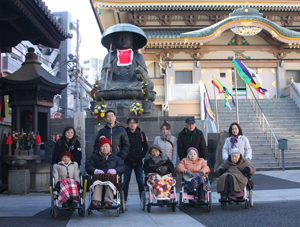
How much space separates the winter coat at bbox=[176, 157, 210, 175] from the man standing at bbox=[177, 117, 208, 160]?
384 millimetres

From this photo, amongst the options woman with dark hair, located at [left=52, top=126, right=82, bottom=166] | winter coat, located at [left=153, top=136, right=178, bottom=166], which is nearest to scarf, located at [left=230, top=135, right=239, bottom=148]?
winter coat, located at [left=153, top=136, right=178, bottom=166]

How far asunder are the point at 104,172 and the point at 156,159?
101cm

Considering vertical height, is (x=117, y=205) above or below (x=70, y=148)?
below

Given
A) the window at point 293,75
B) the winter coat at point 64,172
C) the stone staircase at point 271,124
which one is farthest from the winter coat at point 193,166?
the window at point 293,75

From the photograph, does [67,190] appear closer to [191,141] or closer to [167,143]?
[167,143]

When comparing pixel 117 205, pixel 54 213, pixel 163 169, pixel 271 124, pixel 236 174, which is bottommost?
pixel 54 213

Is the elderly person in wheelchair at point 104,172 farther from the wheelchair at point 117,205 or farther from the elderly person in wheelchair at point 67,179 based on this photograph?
the elderly person in wheelchair at point 67,179

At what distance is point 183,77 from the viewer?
22.2 m

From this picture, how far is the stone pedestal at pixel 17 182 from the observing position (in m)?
8.72

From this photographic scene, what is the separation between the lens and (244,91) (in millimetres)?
22188

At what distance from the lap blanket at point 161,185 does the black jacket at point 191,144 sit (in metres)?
0.85

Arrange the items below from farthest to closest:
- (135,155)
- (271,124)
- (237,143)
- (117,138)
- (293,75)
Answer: (293,75) → (271,124) → (237,143) → (135,155) → (117,138)

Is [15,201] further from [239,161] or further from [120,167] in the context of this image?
[239,161]

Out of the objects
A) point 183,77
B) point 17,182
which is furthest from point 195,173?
point 183,77
